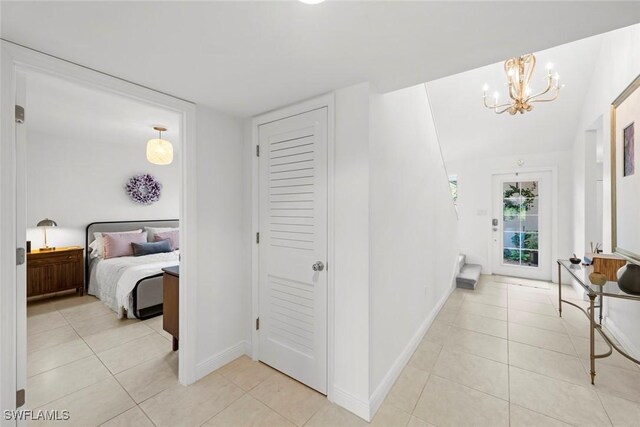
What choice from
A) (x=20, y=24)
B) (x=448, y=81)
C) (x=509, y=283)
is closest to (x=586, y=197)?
(x=509, y=283)

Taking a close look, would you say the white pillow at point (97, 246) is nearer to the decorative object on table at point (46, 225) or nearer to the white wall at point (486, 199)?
the decorative object on table at point (46, 225)

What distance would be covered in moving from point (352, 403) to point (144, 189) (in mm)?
4809

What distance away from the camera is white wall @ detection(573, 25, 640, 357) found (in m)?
2.17

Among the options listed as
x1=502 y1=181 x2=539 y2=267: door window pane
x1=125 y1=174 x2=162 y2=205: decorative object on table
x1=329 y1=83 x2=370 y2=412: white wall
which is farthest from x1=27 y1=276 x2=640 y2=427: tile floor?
x1=125 y1=174 x2=162 y2=205: decorative object on table

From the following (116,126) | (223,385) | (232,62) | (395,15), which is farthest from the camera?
(116,126)

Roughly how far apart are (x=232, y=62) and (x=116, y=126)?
2.90 m

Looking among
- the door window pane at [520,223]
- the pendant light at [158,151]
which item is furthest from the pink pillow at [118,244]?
the door window pane at [520,223]

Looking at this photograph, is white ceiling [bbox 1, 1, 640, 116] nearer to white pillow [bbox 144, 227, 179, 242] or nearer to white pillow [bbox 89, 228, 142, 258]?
white pillow [bbox 89, 228, 142, 258]

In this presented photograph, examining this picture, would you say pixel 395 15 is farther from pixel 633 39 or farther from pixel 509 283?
pixel 509 283

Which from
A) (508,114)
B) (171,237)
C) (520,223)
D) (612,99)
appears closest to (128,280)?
(171,237)

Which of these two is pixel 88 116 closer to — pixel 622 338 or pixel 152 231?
pixel 152 231

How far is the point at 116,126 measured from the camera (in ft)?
11.1

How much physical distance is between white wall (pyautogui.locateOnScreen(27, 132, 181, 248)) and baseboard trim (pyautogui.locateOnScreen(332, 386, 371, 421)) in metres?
3.31

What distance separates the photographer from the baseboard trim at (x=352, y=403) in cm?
164
